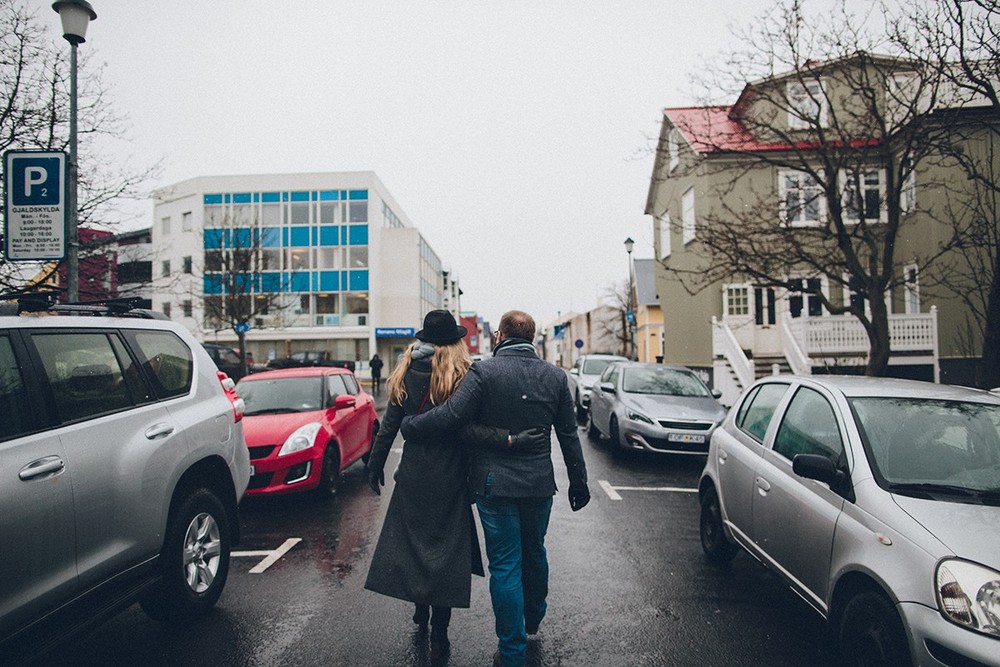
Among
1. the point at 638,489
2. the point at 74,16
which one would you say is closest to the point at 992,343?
the point at 638,489

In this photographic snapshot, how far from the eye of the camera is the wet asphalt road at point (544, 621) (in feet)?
11.1

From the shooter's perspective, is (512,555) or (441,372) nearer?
(512,555)

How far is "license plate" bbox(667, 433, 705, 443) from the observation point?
9188 millimetres

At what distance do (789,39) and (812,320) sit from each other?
30.4 feet

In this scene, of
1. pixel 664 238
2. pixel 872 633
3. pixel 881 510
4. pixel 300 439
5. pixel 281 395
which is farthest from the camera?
pixel 664 238

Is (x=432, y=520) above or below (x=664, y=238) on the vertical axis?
below

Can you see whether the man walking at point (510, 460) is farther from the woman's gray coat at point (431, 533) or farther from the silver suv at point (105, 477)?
the silver suv at point (105, 477)

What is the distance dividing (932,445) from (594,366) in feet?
49.0

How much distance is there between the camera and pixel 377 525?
609 centimetres

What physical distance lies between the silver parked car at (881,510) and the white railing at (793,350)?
14324 millimetres

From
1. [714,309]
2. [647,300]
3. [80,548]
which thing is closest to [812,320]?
[714,309]

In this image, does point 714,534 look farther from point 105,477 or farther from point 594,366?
point 594,366

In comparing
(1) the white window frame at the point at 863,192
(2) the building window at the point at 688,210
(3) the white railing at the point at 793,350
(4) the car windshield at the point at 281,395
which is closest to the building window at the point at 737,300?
(2) the building window at the point at 688,210

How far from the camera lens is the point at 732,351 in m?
18.8
